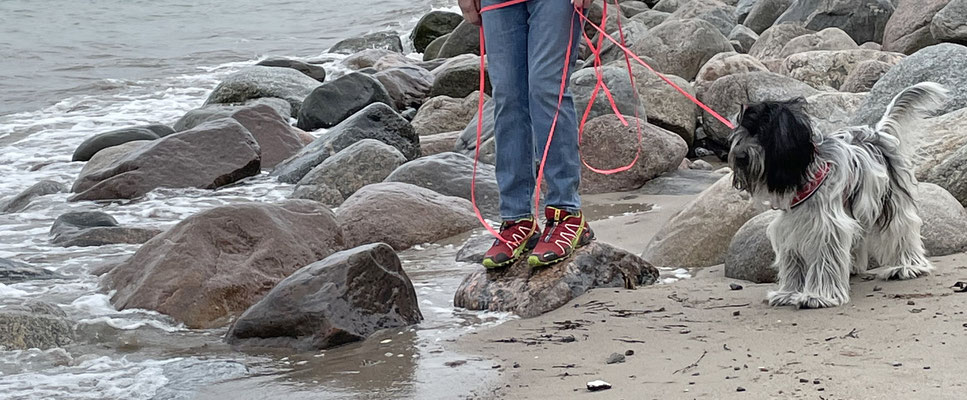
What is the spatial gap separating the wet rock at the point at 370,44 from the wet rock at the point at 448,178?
1341 cm

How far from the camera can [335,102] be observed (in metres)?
13.9

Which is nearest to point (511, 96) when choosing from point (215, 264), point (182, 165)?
point (215, 264)

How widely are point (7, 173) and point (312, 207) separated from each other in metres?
6.30

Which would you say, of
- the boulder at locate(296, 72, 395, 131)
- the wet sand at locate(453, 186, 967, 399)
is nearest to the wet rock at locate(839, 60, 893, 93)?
the wet sand at locate(453, 186, 967, 399)

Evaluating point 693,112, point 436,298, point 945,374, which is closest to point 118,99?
point 693,112

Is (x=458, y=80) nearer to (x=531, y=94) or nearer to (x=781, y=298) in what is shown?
(x=531, y=94)

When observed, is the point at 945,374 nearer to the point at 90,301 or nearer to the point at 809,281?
the point at 809,281

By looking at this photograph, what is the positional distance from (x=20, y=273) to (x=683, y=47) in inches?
363

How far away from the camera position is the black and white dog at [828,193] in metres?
4.96

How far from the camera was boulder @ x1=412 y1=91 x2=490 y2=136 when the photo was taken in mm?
12734

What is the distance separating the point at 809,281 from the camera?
5070mm

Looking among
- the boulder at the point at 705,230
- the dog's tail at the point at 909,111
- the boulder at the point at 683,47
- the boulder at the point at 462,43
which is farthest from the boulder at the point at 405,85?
the dog's tail at the point at 909,111

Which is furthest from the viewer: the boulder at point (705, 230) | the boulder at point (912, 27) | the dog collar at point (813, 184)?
the boulder at point (912, 27)

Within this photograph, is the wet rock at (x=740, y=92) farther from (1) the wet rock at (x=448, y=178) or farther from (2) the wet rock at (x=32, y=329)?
(2) the wet rock at (x=32, y=329)
